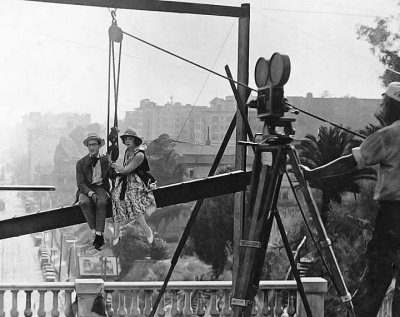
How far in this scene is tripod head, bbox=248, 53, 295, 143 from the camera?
11.7 ft

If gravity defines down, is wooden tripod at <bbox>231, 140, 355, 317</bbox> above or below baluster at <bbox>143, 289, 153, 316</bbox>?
above

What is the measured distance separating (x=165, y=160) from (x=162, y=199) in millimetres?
5067

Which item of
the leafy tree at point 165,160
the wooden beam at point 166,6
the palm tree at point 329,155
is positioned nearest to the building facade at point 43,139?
the leafy tree at point 165,160

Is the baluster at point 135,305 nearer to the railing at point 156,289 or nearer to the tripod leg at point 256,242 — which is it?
the railing at point 156,289

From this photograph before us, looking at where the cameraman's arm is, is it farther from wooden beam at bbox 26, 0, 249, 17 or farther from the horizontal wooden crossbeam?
wooden beam at bbox 26, 0, 249, 17

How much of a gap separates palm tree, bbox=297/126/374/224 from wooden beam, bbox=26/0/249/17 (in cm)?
707

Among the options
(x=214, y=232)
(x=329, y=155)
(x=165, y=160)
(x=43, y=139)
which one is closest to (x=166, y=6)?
(x=43, y=139)

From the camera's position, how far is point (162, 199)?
4.33 m

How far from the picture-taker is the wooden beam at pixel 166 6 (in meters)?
4.11

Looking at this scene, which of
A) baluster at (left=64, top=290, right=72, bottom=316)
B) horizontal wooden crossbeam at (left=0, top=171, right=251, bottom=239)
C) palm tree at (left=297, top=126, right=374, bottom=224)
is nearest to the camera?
horizontal wooden crossbeam at (left=0, top=171, right=251, bottom=239)

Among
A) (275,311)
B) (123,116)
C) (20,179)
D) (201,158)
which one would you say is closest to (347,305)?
(275,311)

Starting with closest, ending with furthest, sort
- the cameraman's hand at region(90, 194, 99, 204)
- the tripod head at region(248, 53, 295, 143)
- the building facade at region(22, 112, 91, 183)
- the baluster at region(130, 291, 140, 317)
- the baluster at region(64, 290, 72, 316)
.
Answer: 1. the tripod head at region(248, 53, 295, 143)
2. the cameraman's hand at region(90, 194, 99, 204)
3. the baluster at region(64, 290, 72, 316)
4. the baluster at region(130, 291, 140, 317)
5. the building facade at region(22, 112, 91, 183)

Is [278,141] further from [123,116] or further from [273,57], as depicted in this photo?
[123,116]

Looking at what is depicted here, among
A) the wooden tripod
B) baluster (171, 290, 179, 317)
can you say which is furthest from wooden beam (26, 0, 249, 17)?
baluster (171, 290, 179, 317)
